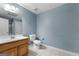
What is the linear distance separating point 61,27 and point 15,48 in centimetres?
205

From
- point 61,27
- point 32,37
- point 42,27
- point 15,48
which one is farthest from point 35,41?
point 61,27

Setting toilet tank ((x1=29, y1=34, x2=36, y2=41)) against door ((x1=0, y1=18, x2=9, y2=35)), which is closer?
door ((x1=0, y1=18, x2=9, y2=35))

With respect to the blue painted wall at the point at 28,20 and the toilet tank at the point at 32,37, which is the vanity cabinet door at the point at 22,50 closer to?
the toilet tank at the point at 32,37

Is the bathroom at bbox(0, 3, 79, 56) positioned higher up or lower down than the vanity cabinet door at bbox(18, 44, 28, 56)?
higher up

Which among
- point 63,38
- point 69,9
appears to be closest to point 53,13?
point 69,9

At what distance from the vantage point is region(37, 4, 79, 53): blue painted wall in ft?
9.89

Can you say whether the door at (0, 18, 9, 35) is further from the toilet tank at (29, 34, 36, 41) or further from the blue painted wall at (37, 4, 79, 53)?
the blue painted wall at (37, 4, 79, 53)

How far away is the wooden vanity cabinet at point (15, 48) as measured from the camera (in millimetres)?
1868

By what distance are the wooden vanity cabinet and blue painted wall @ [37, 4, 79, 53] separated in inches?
32.8

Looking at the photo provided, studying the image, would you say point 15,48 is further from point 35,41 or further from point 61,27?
point 61,27

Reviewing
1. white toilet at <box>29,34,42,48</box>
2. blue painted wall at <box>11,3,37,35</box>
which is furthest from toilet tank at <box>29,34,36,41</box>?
blue painted wall at <box>11,3,37,35</box>

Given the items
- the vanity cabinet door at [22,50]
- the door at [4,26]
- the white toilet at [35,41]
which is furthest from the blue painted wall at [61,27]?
the door at [4,26]

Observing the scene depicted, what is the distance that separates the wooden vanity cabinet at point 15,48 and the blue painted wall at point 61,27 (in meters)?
0.83

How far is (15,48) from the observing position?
2203mm
